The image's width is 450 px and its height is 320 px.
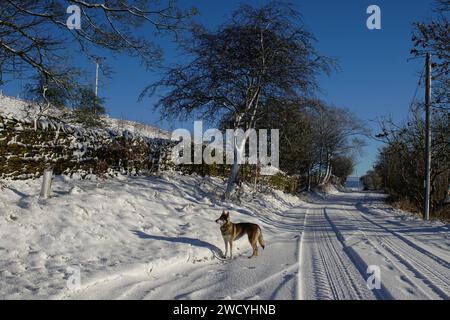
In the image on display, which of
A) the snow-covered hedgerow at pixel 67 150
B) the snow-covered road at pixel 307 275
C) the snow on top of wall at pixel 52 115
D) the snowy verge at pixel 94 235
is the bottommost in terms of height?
the snow-covered road at pixel 307 275

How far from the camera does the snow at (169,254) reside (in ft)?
16.0

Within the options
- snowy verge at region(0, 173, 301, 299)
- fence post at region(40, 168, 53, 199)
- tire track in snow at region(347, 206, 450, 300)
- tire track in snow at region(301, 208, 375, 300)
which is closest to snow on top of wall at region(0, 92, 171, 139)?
snowy verge at region(0, 173, 301, 299)

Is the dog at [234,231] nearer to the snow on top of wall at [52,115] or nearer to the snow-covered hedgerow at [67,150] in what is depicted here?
the snow-covered hedgerow at [67,150]

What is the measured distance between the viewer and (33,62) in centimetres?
716

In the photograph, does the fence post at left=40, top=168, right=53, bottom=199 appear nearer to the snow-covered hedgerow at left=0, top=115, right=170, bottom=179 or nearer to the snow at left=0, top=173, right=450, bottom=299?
the snow at left=0, top=173, right=450, bottom=299

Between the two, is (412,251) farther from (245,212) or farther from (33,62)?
(33,62)

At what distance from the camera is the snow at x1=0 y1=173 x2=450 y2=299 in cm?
489

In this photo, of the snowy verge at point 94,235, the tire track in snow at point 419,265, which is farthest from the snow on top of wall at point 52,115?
the tire track in snow at point 419,265

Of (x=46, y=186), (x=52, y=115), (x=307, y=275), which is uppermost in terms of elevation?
(x=52, y=115)

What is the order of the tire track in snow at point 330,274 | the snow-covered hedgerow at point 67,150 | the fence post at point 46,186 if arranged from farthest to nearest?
1. the snow-covered hedgerow at point 67,150
2. the fence post at point 46,186
3. the tire track in snow at point 330,274

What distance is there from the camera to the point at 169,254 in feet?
22.1

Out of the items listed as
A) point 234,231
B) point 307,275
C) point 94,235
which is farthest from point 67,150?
point 307,275

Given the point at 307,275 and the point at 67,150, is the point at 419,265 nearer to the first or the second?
the point at 307,275
